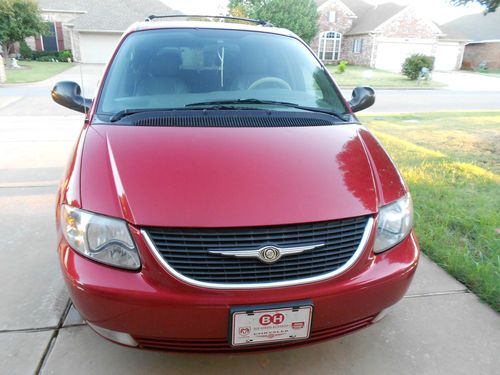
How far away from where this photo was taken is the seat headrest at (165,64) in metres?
2.71

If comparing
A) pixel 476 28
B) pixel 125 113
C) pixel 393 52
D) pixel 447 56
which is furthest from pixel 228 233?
pixel 476 28

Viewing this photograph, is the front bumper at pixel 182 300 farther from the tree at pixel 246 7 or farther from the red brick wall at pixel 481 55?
the red brick wall at pixel 481 55

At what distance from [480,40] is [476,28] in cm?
368

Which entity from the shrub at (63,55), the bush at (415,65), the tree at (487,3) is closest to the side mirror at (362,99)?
the tree at (487,3)

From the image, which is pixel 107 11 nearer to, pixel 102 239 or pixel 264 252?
pixel 102 239

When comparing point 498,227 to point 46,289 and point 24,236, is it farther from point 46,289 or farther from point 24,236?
point 24,236

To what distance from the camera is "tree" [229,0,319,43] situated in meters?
32.2

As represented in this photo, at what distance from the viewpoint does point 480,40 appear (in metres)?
41.0

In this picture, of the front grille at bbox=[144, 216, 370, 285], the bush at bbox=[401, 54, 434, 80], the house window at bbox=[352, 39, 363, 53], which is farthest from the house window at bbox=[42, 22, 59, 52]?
the front grille at bbox=[144, 216, 370, 285]

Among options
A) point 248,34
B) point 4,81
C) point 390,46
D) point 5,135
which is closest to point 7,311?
point 248,34

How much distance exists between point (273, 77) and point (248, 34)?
46 centimetres

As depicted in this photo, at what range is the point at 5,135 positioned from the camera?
6828mm

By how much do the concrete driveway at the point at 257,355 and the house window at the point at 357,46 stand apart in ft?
119

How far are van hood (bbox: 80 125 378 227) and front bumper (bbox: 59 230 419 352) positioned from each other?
0.64 feet
